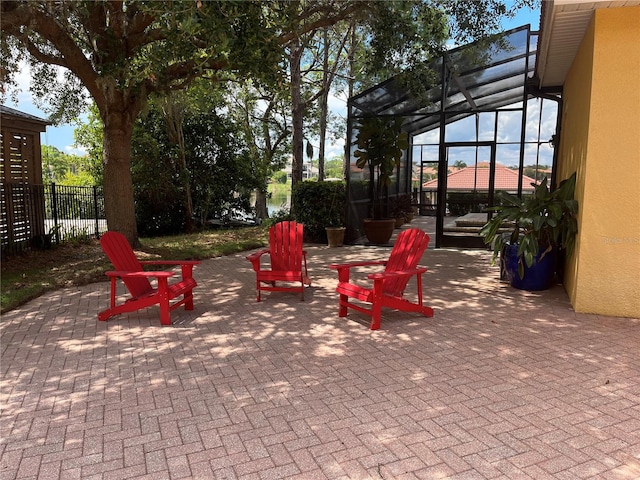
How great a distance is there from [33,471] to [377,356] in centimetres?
243

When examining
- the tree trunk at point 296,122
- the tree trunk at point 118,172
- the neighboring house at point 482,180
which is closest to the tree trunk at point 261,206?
the tree trunk at point 296,122

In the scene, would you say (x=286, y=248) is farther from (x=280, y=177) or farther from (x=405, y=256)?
(x=280, y=177)

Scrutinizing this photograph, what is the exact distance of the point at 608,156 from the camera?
4746 millimetres

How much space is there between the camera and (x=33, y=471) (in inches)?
90.5

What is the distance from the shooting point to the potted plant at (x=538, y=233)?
216 inches

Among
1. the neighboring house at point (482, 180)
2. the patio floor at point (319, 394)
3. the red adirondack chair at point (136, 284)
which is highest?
the neighboring house at point (482, 180)

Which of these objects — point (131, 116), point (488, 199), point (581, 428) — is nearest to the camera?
point (581, 428)

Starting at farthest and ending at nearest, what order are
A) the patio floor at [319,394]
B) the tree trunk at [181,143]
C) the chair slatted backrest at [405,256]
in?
the tree trunk at [181,143], the chair slatted backrest at [405,256], the patio floor at [319,394]

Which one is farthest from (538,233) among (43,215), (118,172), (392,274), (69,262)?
(43,215)

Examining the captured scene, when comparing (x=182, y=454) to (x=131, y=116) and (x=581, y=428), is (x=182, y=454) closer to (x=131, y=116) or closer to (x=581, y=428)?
(x=581, y=428)

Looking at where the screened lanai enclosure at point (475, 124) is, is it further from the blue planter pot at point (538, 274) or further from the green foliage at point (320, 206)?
the blue planter pot at point (538, 274)

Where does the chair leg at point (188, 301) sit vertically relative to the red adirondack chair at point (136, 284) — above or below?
below

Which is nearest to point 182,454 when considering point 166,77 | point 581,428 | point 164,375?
point 164,375

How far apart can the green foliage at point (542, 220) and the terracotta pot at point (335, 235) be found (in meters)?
4.20
